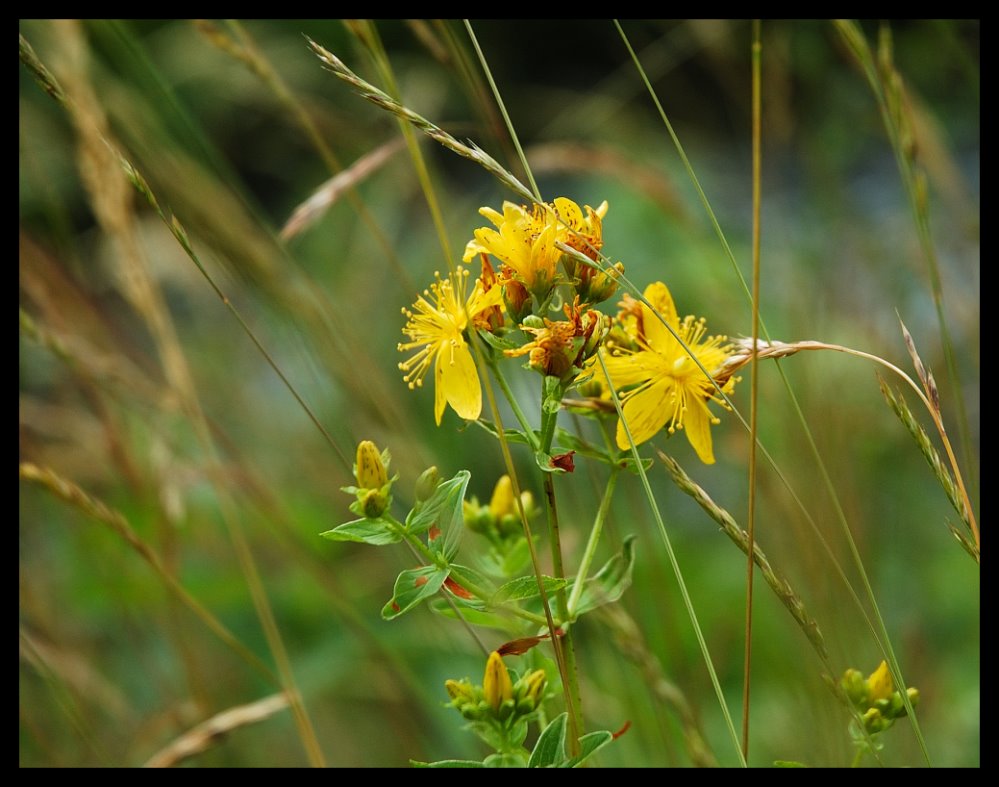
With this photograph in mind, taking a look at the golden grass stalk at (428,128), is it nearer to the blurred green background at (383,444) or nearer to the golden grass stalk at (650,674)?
the blurred green background at (383,444)

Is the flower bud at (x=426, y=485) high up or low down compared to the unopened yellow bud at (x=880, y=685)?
up

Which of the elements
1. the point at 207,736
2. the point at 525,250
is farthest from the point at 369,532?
the point at 207,736

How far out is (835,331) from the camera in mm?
1782

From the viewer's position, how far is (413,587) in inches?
24.5

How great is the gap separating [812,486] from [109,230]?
100 centimetres

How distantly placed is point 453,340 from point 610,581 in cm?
24

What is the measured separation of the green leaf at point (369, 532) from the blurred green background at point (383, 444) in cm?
12

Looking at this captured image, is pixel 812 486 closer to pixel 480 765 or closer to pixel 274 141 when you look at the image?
pixel 480 765

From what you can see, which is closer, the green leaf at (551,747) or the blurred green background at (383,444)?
the green leaf at (551,747)

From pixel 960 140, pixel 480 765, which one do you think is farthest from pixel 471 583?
pixel 960 140

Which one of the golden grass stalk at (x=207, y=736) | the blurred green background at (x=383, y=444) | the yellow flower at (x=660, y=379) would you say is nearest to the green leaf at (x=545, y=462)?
the yellow flower at (x=660, y=379)

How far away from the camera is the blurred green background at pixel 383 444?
1081mm
